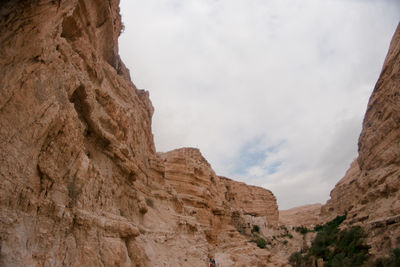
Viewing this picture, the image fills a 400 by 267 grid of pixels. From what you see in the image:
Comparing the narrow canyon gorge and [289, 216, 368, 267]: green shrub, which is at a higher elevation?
the narrow canyon gorge

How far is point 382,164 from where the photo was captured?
22109 mm

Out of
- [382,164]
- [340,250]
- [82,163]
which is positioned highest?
[382,164]

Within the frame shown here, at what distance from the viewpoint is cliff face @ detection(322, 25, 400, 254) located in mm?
15711

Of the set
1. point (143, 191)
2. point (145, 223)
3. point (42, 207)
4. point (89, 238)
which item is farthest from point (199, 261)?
point (42, 207)

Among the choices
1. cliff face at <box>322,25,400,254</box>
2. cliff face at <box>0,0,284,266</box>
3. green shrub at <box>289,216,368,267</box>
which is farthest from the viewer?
green shrub at <box>289,216,368,267</box>

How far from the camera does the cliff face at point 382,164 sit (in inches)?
619

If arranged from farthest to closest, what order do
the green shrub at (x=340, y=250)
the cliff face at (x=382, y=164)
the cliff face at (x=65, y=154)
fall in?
the green shrub at (x=340, y=250), the cliff face at (x=382, y=164), the cliff face at (x=65, y=154)

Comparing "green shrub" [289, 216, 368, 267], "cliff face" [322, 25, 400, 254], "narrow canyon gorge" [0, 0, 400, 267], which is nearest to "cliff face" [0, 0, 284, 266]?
"narrow canyon gorge" [0, 0, 400, 267]

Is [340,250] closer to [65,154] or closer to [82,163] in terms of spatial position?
[82,163]

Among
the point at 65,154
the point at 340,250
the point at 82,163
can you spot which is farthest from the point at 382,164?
the point at 65,154

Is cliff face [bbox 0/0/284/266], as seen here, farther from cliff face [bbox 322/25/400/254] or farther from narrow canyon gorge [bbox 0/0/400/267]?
cliff face [bbox 322/25/400/254]

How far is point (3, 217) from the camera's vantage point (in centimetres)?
412

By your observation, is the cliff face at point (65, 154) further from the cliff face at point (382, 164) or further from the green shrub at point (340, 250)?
the cliff face at point (382, 164)

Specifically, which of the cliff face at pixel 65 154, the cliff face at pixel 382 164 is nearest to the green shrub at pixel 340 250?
the cliff face at pixel 382 164
